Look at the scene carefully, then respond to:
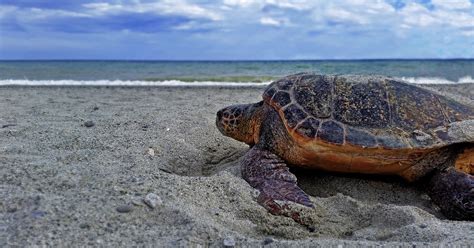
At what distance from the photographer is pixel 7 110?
6543mm

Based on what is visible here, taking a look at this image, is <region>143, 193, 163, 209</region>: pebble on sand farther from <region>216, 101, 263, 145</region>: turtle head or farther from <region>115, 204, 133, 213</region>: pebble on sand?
<region>216, 101, 263, 145</region>: turtle head

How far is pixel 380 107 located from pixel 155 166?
176 cm

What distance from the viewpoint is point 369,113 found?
337 centimetres

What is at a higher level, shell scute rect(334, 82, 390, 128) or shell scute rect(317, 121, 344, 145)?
shell scute rect(334, 82, 390, 128)

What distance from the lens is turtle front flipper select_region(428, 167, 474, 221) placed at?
9.46 feet

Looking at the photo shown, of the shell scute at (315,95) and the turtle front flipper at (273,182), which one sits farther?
the shell scute at (315,95)

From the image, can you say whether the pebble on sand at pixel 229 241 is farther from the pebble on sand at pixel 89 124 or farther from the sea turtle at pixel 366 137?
the pebble on sand at pixel 89 124

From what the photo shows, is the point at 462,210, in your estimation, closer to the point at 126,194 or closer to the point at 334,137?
the point at 334,137

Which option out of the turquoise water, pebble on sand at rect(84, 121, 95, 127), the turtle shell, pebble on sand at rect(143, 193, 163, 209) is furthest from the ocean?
pebble on sand at rect(143, 193, 163, 209)

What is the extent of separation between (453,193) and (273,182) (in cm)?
119

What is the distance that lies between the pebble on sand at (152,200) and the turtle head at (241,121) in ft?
5.10

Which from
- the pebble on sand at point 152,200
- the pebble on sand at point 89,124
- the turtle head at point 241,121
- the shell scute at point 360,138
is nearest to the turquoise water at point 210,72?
the pebble on sand at point 89,124

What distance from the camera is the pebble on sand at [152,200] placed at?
249 cm

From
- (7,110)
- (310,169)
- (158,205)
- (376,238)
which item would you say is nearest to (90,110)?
(7,110)
